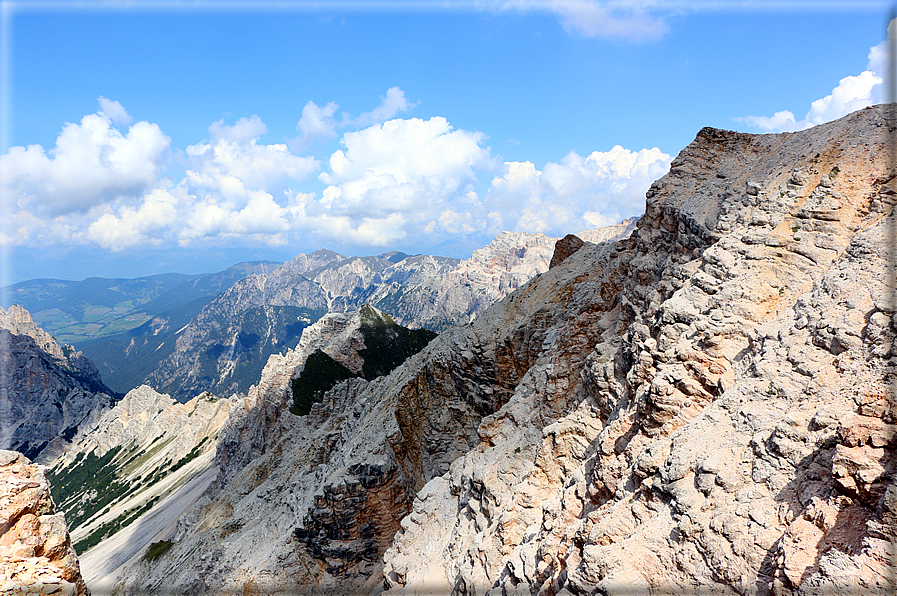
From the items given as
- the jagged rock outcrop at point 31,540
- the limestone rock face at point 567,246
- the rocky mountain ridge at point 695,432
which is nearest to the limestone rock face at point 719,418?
the rocky mountain ridge at point 695,432

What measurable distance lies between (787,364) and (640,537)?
8.06 meters

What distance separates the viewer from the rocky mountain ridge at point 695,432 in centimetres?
1155

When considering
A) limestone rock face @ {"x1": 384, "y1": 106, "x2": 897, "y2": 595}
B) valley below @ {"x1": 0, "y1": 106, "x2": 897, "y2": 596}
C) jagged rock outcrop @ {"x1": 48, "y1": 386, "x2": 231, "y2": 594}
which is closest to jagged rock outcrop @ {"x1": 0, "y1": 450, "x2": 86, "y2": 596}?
valley below @ {"x1": 0, "y1": 106, "x2": 897, "y2": 596}

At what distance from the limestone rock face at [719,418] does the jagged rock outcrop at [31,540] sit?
16.3 m

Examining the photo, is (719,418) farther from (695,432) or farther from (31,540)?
(31,540)

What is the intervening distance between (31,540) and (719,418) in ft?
78.4

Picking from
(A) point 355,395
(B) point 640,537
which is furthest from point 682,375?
(A) point 355,395

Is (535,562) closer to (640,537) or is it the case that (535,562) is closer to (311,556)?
(640,537)

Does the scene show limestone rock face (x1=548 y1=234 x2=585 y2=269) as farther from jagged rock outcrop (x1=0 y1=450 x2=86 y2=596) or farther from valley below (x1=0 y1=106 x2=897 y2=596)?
jagged rock outcrop (x1=0 y1=450 x2=86 y2=596)

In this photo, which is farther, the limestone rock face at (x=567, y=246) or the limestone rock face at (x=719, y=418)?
the limestone rock face at (x=567, y=246)

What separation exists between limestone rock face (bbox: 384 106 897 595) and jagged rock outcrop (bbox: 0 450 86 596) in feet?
53.6

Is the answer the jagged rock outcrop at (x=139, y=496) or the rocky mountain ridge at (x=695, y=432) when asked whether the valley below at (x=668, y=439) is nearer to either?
the rocky mountain ridge at (x=695, y=432)

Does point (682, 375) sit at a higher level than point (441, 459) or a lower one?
higher

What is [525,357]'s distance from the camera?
151 ft
